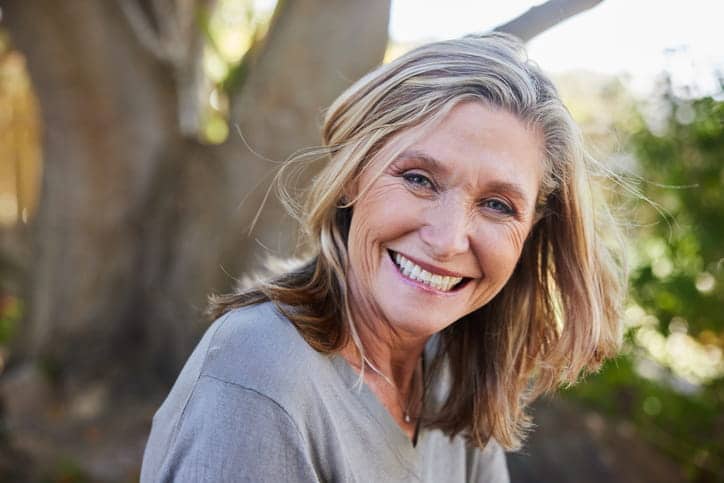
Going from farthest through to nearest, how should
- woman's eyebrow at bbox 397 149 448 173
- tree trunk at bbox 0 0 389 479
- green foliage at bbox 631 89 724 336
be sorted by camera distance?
tree trunk at bbox 0 0 389 479, green foliage at bbox 631 89 724 336, woman's eyebrow at bbox 397 149 448 173

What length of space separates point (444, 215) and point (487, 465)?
0.91 metres

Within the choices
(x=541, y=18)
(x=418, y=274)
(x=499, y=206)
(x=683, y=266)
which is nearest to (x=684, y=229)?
(x=683, y=266)

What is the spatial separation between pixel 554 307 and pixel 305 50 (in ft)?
7.68

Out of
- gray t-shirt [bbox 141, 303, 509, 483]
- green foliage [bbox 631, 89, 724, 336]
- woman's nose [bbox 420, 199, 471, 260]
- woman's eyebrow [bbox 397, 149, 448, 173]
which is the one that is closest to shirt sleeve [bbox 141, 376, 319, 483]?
gray t-shirt [bbox 141, 303, 509, 483]

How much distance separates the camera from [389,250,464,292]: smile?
1843 millimetres

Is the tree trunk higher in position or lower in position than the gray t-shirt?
lower

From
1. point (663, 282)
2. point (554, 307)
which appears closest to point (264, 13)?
point (663, 282)

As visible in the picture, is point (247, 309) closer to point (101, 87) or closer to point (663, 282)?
point (663, 282)

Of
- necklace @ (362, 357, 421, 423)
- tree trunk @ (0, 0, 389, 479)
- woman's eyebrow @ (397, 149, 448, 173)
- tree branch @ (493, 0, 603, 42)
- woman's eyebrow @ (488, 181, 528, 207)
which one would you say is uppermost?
tree branch @ (493, 0, 603, 42)

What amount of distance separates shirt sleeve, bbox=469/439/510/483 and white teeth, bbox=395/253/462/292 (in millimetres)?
691

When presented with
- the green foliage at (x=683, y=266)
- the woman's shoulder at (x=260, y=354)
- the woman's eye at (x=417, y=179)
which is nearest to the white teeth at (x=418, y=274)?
the woman's eye at (x=417, y=179)

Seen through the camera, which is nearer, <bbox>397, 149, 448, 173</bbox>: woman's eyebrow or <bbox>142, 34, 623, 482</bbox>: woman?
<bbox>142, 34, 623, 482</bbox>: woman

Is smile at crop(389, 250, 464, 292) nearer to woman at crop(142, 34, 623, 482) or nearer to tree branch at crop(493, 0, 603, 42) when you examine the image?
woman at crop(142, 34, 623, 482)

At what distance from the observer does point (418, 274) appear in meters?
1.85
